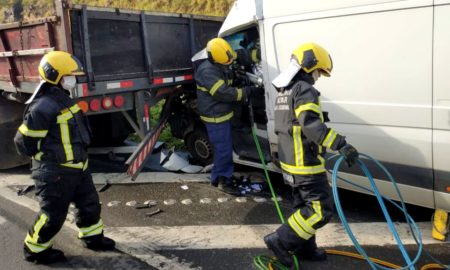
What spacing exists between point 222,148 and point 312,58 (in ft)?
6.58

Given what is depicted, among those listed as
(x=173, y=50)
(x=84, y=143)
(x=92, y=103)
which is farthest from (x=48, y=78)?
(x=173, y=50)

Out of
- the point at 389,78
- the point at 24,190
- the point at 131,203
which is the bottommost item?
the point at 131,203

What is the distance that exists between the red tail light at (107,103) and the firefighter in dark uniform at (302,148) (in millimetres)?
2091

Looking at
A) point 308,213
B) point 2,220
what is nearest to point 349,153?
point 308,213

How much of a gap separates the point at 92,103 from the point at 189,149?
1691mm

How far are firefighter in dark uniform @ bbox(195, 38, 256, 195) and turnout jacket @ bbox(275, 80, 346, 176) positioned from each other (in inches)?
53.9

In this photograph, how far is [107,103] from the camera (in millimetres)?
4523

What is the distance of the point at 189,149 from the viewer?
18.8 feet

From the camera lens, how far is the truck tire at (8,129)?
18.5 ft

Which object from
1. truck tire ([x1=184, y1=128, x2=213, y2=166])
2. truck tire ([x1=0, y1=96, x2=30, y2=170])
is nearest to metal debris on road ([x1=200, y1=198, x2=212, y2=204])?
truck tire ([x1=184, y1=128, x2=213, y2=166])

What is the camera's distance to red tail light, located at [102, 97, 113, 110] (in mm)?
4492

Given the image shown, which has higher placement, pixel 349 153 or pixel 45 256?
pixel 349 153

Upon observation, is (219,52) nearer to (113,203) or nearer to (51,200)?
(113,203)

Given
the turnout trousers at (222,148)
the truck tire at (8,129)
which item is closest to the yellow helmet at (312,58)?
the turnout trousers at (222,148)
